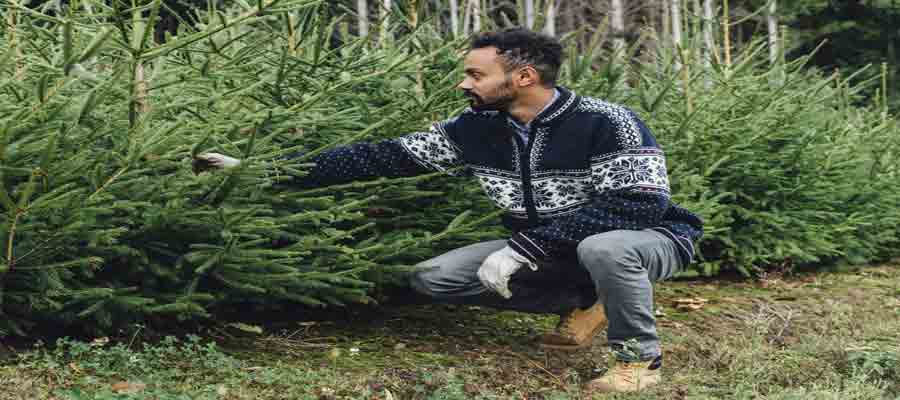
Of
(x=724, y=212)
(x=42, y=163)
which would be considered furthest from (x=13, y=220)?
(x=724, y=212)

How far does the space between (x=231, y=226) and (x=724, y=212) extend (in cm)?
329

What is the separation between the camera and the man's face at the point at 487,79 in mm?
3348

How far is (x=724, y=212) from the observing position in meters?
5.27

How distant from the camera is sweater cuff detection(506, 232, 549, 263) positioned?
3262mm

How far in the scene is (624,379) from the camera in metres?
3.15

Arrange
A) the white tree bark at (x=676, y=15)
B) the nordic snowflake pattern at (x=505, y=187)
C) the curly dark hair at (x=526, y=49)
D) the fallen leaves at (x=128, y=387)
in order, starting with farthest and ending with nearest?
the white tree bark at (x=676, y=15)
the nordic snowflake pattern at (x=505, y=187)
the curly dark hair at (x=526, y=49)
the fallen leaves at (x=128, y=387)

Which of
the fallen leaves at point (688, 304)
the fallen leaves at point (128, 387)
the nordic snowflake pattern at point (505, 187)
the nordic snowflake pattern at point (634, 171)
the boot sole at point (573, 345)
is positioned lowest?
the fallen leaves at point (688, 304)

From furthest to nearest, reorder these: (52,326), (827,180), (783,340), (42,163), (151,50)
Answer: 1. (827,180)
2. (783,340)
3. (52,326)
4. (151,50)
5. (42,163)

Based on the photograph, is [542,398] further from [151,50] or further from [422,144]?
[151,50]

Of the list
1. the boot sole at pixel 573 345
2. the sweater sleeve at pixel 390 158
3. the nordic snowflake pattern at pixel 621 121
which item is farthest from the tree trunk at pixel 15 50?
the boot sole at pixel 573 345

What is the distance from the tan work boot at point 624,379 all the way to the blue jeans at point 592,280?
0.16 feet

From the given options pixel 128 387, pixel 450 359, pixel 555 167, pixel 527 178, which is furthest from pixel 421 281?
pixel 128 387

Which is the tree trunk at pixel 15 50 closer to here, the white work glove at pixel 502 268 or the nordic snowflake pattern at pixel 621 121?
the white work glove at pixel 502 268

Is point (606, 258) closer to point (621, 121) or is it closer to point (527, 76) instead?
point (621, 121)
